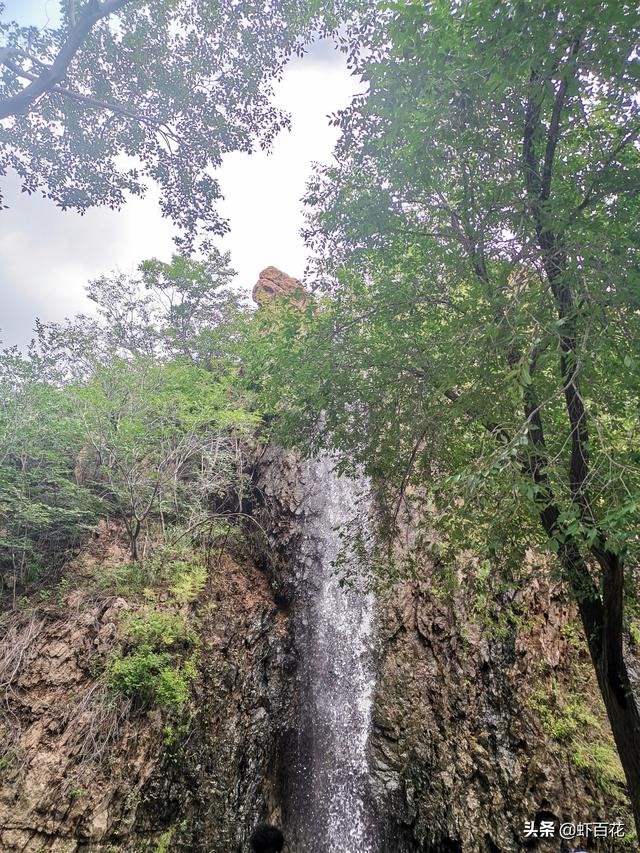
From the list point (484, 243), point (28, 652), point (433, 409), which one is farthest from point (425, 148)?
point (28, 652)

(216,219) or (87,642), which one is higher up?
(216,219)

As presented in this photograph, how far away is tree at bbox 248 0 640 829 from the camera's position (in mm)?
2986

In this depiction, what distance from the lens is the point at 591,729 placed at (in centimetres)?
656

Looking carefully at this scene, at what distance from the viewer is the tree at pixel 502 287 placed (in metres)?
2.99

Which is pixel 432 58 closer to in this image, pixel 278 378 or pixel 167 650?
pixel 278 378

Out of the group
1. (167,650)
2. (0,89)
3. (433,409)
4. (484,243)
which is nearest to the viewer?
(484,243)

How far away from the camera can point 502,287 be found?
357 centimetres

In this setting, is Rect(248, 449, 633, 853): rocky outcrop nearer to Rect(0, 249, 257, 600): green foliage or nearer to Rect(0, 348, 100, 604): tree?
Rect(0, 249, 257, 600): green foliage

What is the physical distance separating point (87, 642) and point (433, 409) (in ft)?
20.9

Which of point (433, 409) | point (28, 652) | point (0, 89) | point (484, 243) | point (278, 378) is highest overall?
point (0, 89)

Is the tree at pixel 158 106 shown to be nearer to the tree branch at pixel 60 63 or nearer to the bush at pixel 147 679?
the tree branch at pixel 60 63

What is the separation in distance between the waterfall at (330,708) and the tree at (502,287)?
181 centimetres

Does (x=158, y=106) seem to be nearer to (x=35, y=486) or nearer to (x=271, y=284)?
(x=35, y=486)

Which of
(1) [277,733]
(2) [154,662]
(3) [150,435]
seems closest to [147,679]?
(2) [154,662]
